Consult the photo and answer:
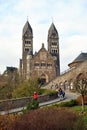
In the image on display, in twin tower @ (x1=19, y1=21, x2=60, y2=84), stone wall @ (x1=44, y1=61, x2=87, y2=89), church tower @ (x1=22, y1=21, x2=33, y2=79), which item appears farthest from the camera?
church tower @ (x1=22, y1=21, x2=33, y2=79)

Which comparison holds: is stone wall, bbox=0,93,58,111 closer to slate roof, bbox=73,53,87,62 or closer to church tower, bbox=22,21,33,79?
slate roof, bbox=73,53,87,62

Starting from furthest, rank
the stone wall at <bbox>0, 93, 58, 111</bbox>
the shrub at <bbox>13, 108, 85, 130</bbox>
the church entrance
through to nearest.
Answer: the church entrance
the stone wall at <bbox>0, 93, 58, 111</bbox>
the shrub at <bbox>13, 108, 85, 130</bbox>

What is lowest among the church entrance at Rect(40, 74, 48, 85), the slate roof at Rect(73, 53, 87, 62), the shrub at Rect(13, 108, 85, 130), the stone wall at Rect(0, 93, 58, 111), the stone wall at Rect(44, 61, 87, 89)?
the shrub at Rect(13, 108, 85, 130)

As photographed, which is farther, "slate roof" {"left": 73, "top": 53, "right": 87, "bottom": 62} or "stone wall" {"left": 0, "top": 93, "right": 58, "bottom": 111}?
"slate roof" {"left": 73, "top": 53, "right": 87, "bottom": 62}

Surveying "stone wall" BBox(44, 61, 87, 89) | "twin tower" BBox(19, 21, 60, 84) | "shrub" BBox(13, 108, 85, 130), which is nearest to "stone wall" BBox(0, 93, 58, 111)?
"shrub" BBox(13, 108, 85, 130)

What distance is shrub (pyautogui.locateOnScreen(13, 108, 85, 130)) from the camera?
14617mm

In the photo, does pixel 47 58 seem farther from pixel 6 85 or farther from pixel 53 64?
pixel 6 85

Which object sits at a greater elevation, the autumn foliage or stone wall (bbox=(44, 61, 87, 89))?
stone wall (bbox=(44, 61, 87, 89))

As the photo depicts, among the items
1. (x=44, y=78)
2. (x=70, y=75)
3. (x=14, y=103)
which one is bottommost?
(x=14, y=103)

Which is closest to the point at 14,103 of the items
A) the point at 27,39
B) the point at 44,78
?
the point at 44,78

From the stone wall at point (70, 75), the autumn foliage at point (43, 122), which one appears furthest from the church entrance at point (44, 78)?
the autumn foliage at point (43, 122)

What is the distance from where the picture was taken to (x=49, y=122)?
14.9 m

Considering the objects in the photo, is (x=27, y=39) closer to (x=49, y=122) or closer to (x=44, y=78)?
(x=44, y=78)

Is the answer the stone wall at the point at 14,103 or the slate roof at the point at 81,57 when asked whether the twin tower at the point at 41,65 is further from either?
the stone wall at the point at 14,103
